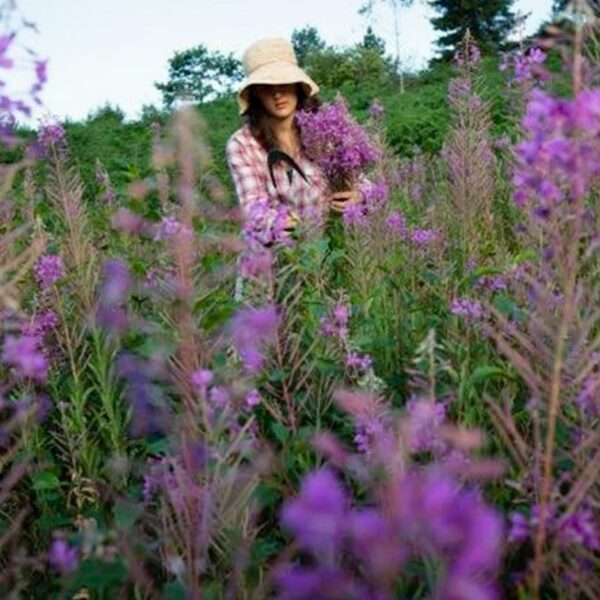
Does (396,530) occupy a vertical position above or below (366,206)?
above

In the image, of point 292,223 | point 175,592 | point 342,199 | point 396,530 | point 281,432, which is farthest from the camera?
point 342,199

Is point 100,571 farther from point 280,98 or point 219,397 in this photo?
point 280,98

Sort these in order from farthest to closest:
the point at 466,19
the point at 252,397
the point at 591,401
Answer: the point at 466,19 → the point at 252,397 → the point at 591,401

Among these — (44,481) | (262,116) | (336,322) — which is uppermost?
(262,116)

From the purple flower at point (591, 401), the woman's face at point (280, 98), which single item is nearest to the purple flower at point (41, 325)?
the purple flower at point (591, 401)

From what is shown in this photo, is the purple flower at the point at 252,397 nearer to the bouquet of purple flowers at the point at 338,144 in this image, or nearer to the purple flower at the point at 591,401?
the purple flower at the point at 591,401

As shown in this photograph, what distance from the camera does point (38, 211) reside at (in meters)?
3.96

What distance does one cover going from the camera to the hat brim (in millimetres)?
3812

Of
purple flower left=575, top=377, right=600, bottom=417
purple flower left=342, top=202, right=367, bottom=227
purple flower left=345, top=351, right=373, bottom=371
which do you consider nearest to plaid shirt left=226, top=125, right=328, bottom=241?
purple flower left=342, top=202, right=367, bottom=227

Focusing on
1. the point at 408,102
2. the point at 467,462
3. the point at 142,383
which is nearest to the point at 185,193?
the point at 467,462

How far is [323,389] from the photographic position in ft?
7.36

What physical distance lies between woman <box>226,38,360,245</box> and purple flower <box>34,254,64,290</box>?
1.20 m

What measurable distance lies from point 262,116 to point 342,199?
759 millimetres

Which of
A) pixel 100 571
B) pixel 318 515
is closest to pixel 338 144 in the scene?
pixel 100 571
